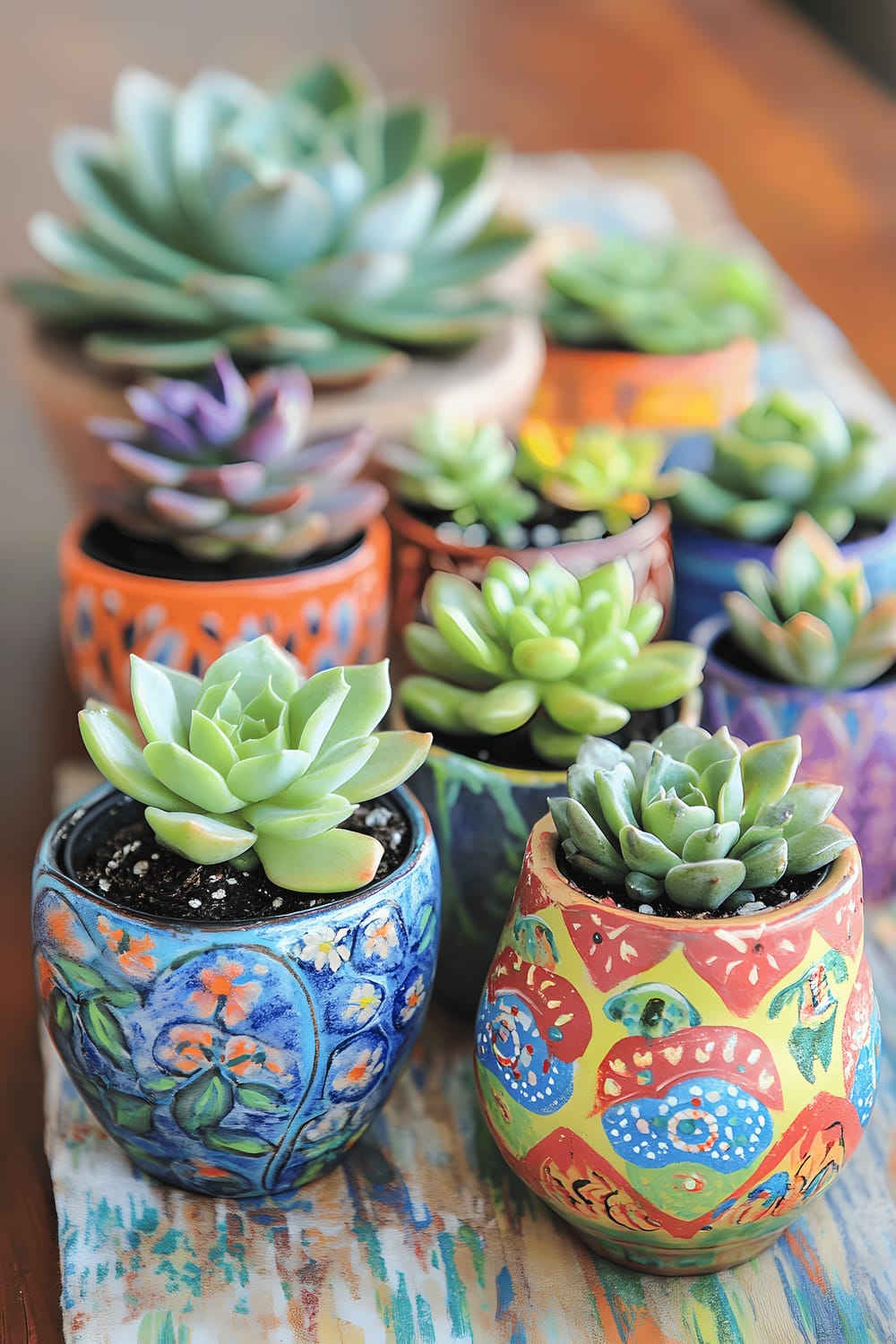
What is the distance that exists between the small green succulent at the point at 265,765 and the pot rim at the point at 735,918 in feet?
0.18

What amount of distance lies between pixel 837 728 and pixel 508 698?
0.54 ft

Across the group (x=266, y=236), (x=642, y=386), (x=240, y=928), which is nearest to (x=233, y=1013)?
(x=240, y=928)

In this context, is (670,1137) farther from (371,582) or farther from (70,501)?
(70,501)

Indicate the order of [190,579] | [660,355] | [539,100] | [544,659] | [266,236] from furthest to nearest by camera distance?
[539,100] < [660,355] < [266,236] < [190,579] < [544,659]

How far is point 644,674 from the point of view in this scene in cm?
62

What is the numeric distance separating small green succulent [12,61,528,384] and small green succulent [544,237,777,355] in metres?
0.08

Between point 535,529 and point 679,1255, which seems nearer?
point 679,1255

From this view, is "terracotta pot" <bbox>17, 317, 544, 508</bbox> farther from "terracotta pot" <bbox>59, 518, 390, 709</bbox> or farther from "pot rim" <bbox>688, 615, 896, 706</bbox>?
"pot rim" <bbox>688, 615, 896, 706</bbox>

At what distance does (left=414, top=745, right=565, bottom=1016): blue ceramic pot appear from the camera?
611 millimetres

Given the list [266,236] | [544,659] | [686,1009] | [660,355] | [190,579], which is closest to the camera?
[686,1009]

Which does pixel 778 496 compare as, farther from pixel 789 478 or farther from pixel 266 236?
pixel 266 236

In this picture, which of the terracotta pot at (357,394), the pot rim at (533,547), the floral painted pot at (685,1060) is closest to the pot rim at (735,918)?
the floral painted pot at (685,1060)

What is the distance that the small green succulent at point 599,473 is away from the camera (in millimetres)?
771

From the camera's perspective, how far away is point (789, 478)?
784 mm
